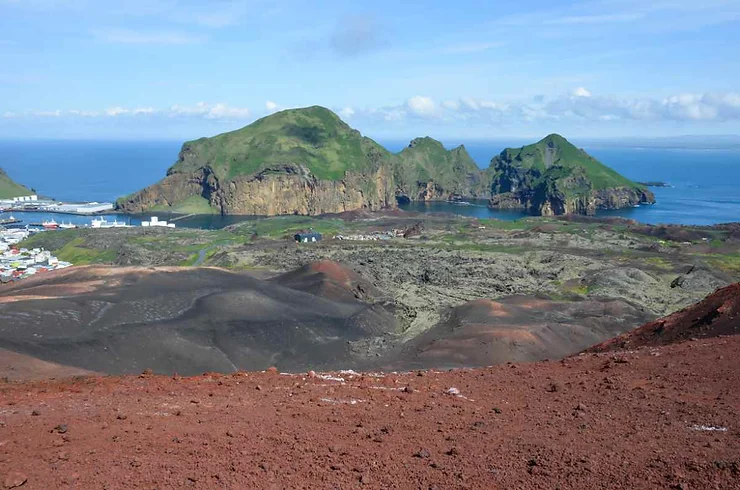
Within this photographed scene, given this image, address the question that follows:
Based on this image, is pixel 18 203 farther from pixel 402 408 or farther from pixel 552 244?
pixel 402 408

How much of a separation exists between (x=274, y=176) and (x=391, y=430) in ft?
539

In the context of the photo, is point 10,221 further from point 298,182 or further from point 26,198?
Result: point 298,182

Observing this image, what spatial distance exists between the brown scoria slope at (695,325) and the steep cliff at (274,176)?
505 ft

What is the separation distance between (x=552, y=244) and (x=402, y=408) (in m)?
94.6

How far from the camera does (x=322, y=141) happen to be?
196 m

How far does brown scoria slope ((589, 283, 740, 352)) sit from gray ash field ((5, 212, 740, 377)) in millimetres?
14101

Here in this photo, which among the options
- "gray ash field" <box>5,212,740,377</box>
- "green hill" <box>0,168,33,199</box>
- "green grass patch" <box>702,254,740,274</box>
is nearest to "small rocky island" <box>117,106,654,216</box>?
Answer: "green hill" <box>0,168,33,199</box>

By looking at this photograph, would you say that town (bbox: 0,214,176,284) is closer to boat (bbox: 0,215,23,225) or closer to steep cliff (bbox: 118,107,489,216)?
boat (bbox: 0,215,23,225)

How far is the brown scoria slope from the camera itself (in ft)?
69.2

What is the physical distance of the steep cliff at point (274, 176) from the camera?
570ft

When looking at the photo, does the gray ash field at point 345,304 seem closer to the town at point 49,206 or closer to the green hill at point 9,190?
the town at point 49,206

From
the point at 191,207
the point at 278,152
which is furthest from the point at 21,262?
the point at 278,152

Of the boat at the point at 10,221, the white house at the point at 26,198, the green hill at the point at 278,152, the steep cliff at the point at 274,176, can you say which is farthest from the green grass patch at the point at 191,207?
the boat at the point at 10,221

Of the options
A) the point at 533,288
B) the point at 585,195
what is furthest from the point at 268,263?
the point at 585,195
